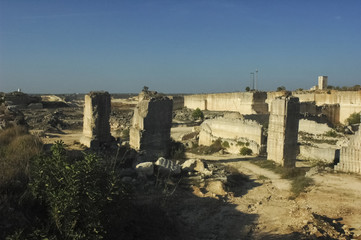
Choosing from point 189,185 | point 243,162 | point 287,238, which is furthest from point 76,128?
point 287,238

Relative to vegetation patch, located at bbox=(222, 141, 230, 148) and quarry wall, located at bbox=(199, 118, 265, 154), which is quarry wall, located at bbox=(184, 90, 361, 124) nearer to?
quarry wall, located at bbox=(199, 118, 265, 154)

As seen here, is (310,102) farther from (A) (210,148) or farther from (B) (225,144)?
(A) (210,148)

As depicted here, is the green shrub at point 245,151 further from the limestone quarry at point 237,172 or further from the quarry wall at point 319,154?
the quarry wall at point 319,154

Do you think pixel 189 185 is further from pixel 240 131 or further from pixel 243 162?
pixel 240 131

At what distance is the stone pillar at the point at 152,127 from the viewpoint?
12.6m

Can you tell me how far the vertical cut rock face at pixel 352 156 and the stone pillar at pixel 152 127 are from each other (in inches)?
274

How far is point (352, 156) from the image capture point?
421 inches

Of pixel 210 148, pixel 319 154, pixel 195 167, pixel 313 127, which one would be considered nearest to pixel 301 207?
pixel 195 167

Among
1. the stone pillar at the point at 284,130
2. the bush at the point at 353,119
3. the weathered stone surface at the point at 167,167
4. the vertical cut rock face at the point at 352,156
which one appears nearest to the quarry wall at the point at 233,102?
the bush at the point at 353,119

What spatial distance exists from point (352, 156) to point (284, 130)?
248 cm

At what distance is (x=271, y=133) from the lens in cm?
1238

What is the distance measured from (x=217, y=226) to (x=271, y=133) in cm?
676

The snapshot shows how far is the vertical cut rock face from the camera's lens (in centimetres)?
1056

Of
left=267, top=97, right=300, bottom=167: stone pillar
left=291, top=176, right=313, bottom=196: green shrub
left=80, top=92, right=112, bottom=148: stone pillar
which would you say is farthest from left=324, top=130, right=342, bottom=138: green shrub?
left=80, top=92, right=112, bottom=148: stone pillar
